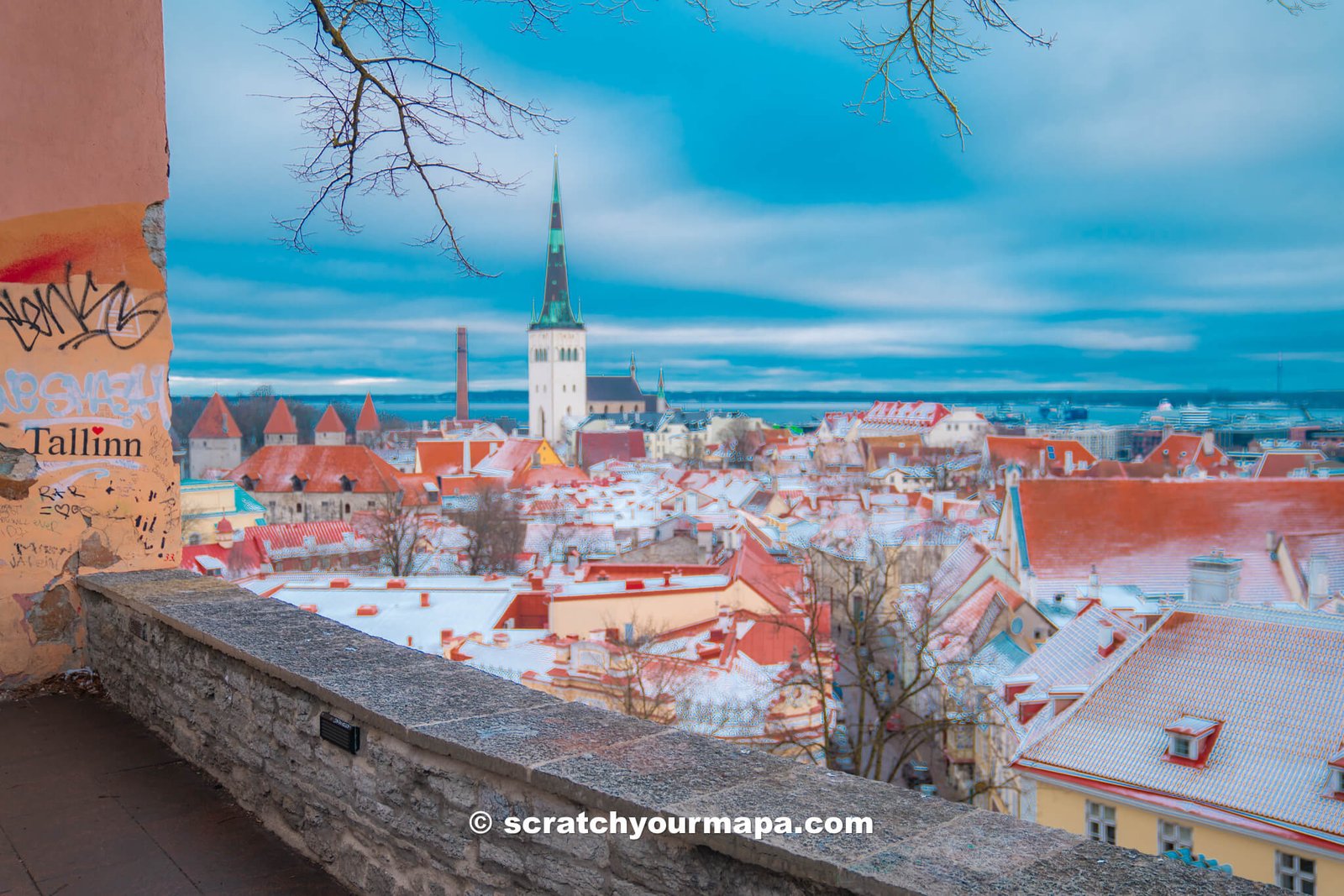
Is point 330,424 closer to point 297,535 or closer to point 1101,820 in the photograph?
point 297,535

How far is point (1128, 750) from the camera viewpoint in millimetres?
11477

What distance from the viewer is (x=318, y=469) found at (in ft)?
175

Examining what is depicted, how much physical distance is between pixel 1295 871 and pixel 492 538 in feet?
93.2

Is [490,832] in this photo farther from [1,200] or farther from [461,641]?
[461,641]

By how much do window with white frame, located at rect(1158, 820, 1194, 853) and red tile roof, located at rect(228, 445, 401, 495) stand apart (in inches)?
1811

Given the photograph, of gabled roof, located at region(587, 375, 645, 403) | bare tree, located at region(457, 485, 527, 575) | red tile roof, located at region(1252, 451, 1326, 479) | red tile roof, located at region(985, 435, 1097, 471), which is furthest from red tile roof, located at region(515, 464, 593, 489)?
gabled roof, located at region(587, 375, 645, 403)

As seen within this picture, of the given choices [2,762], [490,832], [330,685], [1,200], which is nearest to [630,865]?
[490,832]

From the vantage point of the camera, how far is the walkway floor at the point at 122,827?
265 cm

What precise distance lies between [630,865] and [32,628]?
145 inches

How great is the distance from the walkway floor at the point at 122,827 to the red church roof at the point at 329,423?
263ft

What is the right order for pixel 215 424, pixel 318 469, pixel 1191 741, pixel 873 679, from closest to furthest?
pixel 1191 741
pixel 873 679
pixel 318 469
pixel 215 424

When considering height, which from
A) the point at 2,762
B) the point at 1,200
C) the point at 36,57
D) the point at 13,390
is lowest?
the point at 2,762

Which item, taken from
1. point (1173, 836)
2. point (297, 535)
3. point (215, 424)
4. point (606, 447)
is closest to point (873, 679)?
point (1173, 836)

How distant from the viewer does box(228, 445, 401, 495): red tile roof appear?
5269cm
